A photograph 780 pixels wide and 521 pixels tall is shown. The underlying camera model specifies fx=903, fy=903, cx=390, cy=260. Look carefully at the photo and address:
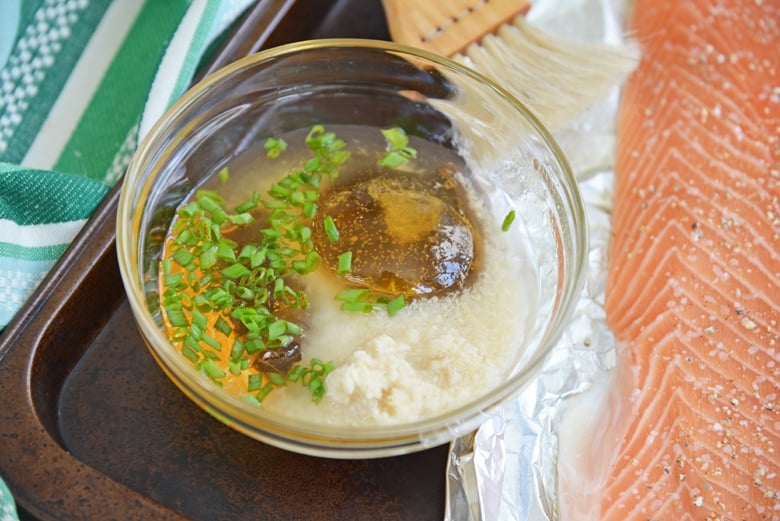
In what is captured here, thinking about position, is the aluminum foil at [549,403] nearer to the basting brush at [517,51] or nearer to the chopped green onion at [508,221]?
the basting brush at [517,51]

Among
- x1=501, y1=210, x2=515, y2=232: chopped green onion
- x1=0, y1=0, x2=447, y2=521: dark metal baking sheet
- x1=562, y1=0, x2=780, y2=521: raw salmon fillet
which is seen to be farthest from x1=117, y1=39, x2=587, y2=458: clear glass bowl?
x1=562, y1=0, x2=780, y2=521: raw salmon fillet

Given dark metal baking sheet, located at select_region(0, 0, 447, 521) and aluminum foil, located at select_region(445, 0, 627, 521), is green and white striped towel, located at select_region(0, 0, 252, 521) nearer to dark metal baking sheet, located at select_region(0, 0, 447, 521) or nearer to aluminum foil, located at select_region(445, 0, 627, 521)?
dark metal baking sheet, located at select_region(0, 0, 447, 521)

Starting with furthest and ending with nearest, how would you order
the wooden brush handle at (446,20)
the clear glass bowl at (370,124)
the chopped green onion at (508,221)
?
the wooden brush handle at (446,20) → the chopped green onion at (508,221) → the clear glass bowl at (370,124)

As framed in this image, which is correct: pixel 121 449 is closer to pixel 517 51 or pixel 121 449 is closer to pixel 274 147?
pixel 274 147

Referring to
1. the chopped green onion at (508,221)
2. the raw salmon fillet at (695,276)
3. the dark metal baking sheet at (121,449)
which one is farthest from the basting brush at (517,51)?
the dark metal baking sheet at (121,449)

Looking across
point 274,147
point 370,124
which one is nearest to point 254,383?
point 274,147
